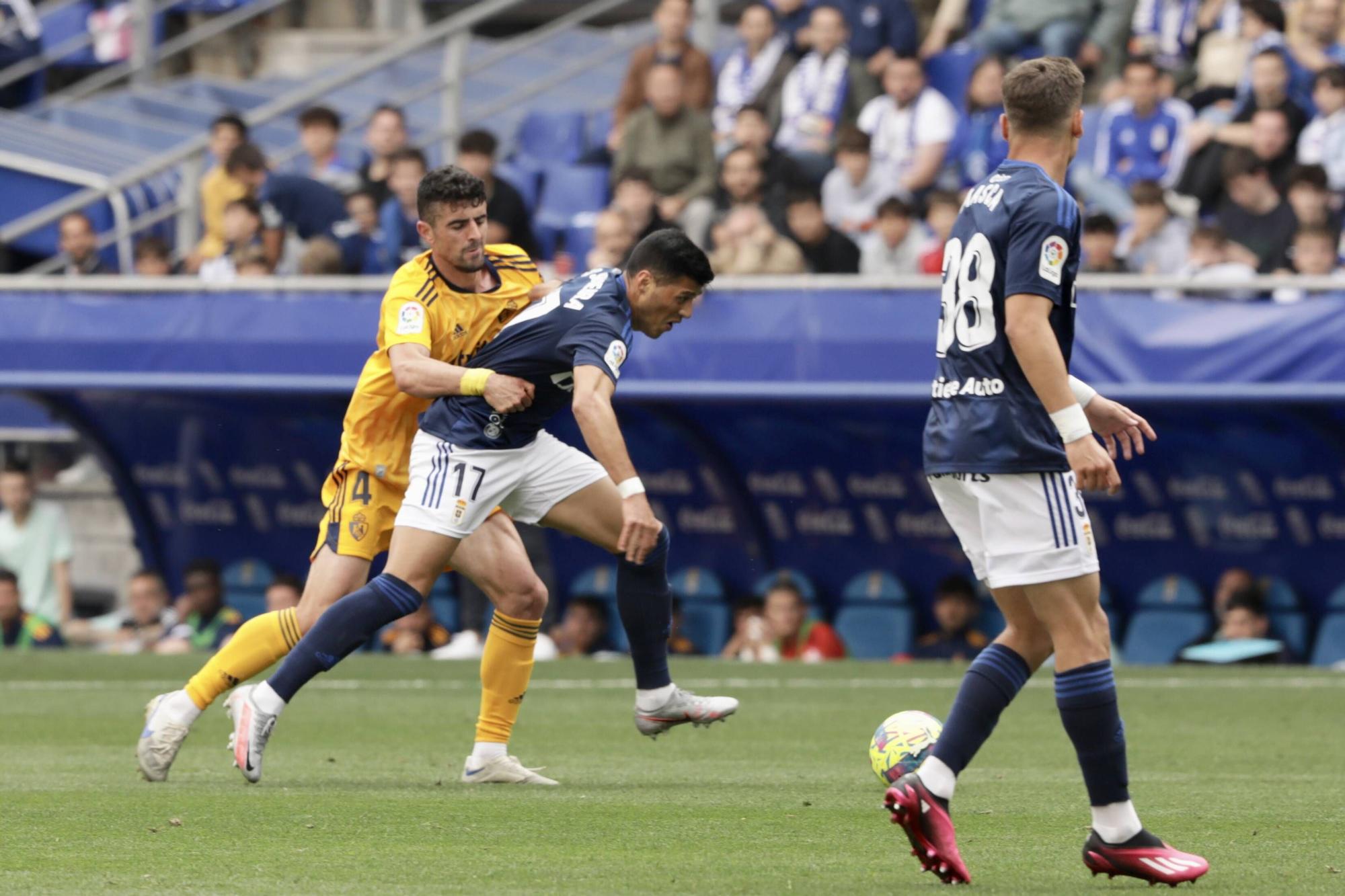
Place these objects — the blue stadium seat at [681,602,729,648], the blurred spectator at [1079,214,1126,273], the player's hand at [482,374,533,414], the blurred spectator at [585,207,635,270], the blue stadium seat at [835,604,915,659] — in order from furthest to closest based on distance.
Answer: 1. the blue stadium seat at [681,602,729,648]
2. the blue stadium seat at [835,604,915,659]
3. the blurred spectator at [585,207,635,270]
4. the blurred spectator at [1079,214,1126,273]
5. the player's hand at [482,374,533,414]

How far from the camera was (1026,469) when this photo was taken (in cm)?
529

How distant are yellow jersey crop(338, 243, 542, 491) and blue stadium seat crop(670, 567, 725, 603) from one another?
799 cm

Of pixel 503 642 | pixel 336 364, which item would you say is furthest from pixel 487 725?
pixel 336 364

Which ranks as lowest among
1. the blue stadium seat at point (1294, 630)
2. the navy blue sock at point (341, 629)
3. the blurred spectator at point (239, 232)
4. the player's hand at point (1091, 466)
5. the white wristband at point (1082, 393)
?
the blue stadium seat at point (1294, 630)

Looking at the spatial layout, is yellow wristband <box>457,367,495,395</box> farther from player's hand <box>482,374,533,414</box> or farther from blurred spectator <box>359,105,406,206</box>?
blurred spectator <box>359,105,406,206</box>

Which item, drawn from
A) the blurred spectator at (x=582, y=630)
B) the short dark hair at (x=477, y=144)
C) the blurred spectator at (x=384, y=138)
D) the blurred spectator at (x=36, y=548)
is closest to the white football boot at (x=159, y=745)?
the blurred spectator at (x=582, y=630)

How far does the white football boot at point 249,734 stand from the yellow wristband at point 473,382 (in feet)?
3.87

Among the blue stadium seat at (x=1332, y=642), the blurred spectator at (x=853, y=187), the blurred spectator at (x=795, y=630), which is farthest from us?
the blurred spectator at (x=853, y=187)

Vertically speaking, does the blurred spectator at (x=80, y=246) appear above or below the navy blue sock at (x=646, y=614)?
below

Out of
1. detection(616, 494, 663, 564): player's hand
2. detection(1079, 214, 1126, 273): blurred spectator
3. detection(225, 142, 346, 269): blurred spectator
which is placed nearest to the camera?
detection(616, 494, 663, 564): player's hand

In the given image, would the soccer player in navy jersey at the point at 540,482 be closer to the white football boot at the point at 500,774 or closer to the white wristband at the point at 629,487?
the white football boot at the point at 500,774

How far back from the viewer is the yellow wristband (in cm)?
720

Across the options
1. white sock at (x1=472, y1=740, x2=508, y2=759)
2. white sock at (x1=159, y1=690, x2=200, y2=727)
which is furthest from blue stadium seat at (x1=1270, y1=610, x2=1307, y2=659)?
white sock at (x1=159, y1=690, x2=200, y2=727)

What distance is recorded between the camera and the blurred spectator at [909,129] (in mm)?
15836
